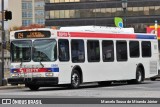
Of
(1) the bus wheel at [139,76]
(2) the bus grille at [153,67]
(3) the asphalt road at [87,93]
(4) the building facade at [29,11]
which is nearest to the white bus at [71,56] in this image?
(1) the bus wheel at [139,76]

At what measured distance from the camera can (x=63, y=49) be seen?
25781 millimetres

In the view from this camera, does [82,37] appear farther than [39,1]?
No

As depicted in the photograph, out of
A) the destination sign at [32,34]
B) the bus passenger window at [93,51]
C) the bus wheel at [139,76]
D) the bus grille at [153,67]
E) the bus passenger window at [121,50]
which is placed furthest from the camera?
the bus grille at [153,67]

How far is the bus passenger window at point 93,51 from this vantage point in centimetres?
2755

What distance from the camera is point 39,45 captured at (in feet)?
84.3

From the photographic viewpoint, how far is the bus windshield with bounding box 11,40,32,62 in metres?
25.9

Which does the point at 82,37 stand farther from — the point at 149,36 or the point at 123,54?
the point at 149,36

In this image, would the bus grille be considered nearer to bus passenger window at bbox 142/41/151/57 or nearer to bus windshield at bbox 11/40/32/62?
bus passenger window at bbox 142/41/151/57

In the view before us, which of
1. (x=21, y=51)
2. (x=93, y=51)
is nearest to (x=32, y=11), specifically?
(x=93, y=51)

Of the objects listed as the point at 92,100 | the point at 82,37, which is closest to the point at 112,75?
the point at 82,37

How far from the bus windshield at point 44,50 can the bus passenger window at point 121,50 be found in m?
5.26

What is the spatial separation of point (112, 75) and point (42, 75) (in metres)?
5.45

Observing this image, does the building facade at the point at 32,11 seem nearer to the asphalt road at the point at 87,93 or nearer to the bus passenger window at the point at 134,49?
the bus passenger window at the point at 134,49

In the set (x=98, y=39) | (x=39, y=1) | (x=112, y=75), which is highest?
(x=39, y=1)
